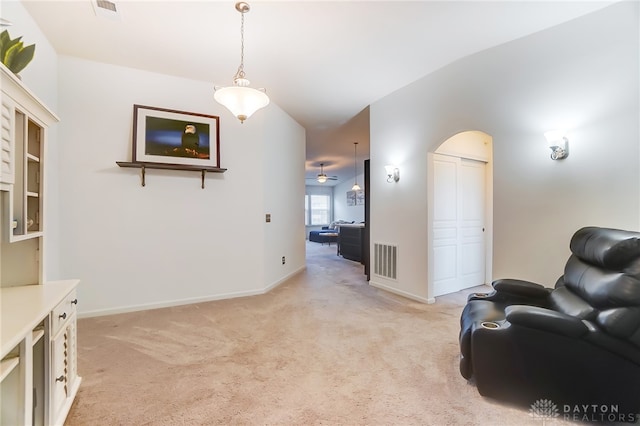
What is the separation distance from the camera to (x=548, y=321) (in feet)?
5.55

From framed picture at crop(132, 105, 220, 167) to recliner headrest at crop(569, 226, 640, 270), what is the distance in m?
3.81

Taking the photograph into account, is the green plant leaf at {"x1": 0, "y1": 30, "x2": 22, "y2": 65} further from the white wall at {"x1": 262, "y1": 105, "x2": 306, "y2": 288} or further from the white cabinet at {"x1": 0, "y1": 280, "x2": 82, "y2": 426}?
the white wall at {"x1": 262, "y1": 105, "x2": 306, "y2": 288}

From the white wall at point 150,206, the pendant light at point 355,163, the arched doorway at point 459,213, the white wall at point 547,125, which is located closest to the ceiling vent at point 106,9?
the white wall at point 150,206

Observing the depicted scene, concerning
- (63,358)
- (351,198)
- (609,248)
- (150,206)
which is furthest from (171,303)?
(351,198)

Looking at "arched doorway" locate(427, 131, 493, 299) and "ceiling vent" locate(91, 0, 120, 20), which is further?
"arched doorway" locate(427, 131, 493, 299)

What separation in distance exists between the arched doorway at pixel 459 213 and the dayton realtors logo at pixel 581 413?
6.61 feet

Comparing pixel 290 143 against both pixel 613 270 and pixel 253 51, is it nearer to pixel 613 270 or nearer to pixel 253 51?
pixel 253 51

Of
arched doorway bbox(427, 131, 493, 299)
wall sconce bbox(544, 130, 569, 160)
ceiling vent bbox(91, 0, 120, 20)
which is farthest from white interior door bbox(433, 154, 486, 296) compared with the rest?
ceiling vent bbox(91, 0, 120, 20)

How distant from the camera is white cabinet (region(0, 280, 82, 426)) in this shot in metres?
1.19

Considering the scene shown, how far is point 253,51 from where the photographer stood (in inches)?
120

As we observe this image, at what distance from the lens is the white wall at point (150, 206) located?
128 inches

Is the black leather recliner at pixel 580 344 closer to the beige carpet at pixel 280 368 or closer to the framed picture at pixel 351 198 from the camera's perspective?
the beige carpet at pixel 280 368

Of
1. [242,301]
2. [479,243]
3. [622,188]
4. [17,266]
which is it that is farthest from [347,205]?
[17,266]

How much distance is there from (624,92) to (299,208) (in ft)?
15.1
